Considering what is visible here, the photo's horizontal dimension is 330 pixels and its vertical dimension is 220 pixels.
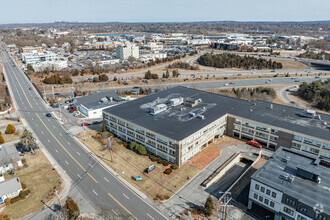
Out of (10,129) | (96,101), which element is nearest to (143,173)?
(10,129)

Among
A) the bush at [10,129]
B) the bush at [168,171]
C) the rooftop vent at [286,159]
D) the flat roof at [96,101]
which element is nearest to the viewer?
the rooftop vent at [286,159]

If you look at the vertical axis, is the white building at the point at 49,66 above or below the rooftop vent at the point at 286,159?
above

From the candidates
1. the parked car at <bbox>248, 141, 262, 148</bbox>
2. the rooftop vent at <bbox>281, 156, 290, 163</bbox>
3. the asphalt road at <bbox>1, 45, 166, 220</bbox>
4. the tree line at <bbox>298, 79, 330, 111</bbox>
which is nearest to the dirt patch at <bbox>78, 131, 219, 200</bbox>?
the asphalt road at <bbox>1, 45, 166, 220</bbox>

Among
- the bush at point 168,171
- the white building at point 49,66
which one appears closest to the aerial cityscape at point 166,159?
the bush at point 168,171

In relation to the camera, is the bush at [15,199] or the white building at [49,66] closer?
the bush at [15,199]

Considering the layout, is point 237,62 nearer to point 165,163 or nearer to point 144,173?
point 165,163

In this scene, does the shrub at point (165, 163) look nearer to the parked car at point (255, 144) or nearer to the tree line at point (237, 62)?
the parked car at point (255, 144)
